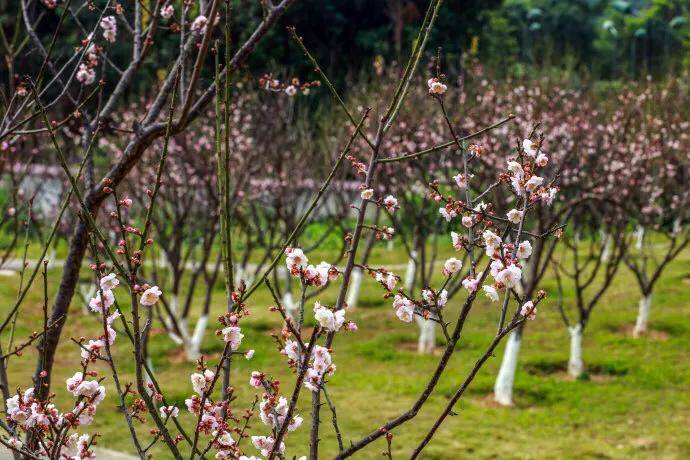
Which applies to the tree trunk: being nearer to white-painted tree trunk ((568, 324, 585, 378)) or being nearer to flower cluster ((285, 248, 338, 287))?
flower cluster ((285, 248, 338, 287))

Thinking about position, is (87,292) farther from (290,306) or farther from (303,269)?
(303,269)

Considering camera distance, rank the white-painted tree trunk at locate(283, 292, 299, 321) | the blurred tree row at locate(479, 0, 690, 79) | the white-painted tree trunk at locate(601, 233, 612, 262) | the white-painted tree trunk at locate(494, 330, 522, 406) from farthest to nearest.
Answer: the blurred tree row at locate(479, 0, 690, 79) < the white-painted tree trunk at locate(283, 292, 299, 321) < the white-painted tree trunk at locate(601, 233, 612, 262) < the white-painted tree trunk at locate(494, 330, 522, 406)

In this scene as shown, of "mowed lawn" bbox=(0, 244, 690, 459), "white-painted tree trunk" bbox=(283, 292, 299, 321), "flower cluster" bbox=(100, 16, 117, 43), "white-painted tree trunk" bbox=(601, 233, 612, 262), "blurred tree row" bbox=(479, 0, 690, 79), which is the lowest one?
"mowed lawn" bbox=(0, 244, 690, 459)

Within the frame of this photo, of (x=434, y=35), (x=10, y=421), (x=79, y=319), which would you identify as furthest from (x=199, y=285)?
(x=10, y=421)

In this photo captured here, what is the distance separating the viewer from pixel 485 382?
35.3 feet

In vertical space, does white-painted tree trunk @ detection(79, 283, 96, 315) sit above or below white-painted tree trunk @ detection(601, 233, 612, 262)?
below

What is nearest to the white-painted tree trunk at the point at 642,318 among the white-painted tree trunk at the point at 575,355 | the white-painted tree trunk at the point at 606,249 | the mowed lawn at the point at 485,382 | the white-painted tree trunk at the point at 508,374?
the mowed lawn at the point at 485,382

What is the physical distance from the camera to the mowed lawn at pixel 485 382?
8664 millimetres

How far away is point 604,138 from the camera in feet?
46.7

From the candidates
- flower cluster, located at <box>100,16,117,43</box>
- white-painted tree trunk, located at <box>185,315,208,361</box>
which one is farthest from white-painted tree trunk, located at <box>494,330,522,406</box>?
flower cluster, located at <box>100,16,117,43</box>

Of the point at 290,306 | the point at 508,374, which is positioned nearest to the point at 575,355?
the point at 508,374

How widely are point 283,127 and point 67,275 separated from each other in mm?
10910

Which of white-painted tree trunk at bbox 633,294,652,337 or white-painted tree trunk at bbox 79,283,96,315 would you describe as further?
white-painted tree trunk at bbox 79,283,96,315

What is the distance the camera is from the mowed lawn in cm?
866
